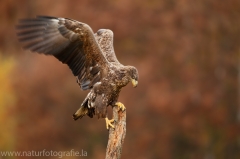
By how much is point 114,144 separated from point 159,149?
18374 millimetres

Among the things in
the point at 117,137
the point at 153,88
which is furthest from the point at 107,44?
the point at 153,88

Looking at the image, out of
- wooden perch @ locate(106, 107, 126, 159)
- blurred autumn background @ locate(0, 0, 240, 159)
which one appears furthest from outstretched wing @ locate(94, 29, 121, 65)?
blurred autumn background @ locate(0, 0, 240, 159)

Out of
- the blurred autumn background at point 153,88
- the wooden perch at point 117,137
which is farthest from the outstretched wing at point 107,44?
the blurred autumn background at point 153,88

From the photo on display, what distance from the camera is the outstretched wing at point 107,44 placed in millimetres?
15125

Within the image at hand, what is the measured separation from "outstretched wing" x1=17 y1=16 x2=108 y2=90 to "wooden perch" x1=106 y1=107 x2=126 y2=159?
2.75ft

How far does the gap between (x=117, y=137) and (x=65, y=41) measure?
1.66m

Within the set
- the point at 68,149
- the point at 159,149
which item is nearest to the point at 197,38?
the point at 159,149

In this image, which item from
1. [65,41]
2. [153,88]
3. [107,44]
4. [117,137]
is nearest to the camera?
[117,137]

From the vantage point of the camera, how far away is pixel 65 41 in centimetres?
1446

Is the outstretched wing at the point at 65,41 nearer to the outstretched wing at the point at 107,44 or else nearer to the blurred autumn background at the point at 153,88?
the outstretched wing at the point at 107,44

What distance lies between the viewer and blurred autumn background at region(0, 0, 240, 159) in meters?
31.4

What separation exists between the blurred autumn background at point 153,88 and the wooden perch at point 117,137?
50.7ft

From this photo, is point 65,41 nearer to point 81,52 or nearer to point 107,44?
point 81,52

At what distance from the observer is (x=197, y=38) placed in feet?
116
